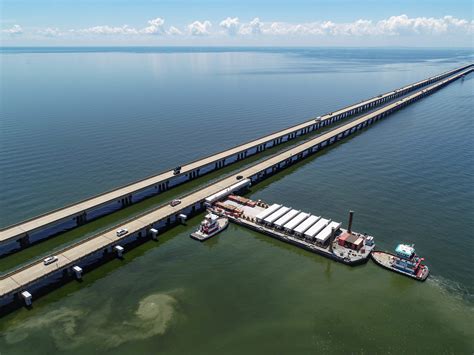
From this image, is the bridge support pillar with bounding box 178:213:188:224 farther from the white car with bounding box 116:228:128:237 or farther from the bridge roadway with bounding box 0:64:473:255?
the bridge roadway with bounding box 0:64:473:255

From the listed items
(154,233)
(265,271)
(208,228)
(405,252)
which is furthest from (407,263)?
(154,233)

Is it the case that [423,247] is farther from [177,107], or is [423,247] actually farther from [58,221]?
[177,107]

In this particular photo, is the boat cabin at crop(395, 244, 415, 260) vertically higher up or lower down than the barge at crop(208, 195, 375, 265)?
higher up

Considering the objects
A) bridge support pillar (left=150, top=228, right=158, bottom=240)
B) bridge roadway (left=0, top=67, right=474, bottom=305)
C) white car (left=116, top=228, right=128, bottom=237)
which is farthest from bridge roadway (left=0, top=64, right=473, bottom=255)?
bridge support pillar (left=150, top=228, right=158, bottom=240)

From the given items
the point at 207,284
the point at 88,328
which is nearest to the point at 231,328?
the point at 207,284

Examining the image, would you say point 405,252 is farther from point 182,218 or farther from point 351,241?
point 182,218

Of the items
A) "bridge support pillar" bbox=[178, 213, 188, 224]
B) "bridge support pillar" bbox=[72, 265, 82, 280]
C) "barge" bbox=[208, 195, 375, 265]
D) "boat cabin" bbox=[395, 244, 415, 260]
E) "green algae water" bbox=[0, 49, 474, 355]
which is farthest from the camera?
"bridge support pillar" bbox=[178, 213, 188, 224]

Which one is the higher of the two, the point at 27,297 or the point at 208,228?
the point at 208,228

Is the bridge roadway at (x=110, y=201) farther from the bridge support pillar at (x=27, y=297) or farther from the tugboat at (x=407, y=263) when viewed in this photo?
the tugboat at (x=407, y=263)
